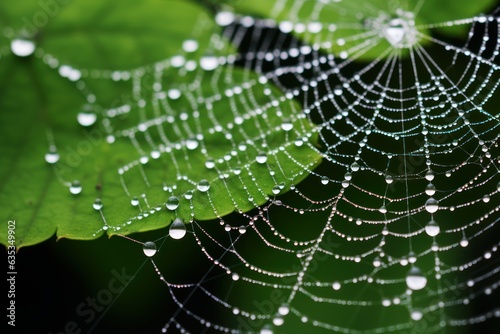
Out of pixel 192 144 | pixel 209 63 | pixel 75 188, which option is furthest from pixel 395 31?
pixel 75 188

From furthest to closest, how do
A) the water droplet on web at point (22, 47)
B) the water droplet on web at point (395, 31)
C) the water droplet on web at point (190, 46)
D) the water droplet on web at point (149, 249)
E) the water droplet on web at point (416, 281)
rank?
the water droplet on web at point (190, 46) < the water droplet on web at point (22, 47) < the water droplet on web at point (395, 31) < the water droplet on web at point (149, 249) < the water droplet on web at point (416, 281)

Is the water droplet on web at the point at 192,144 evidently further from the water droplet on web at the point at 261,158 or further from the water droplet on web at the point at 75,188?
the water droplet on web at the point at 75,188

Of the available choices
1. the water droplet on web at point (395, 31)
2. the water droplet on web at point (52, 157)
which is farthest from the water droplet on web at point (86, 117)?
the water droplet on web at point (395, 31)

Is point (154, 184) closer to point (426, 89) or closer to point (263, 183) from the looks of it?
point (263, 183)

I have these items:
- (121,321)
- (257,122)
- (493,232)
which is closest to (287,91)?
(257,122)

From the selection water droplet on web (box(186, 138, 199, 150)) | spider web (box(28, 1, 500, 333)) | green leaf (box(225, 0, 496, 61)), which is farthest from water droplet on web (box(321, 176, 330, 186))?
green leaf (box(225, 0, 496, 61))

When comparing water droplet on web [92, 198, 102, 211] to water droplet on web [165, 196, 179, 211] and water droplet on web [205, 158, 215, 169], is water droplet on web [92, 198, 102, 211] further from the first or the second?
water droplet on web [205, 158, 215, 169]
